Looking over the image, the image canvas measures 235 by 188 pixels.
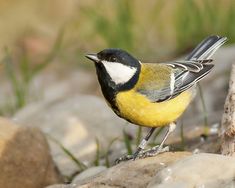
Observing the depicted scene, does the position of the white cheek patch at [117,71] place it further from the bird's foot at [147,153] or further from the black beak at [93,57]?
the bird's foot at [147,153]

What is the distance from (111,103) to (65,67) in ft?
15.5

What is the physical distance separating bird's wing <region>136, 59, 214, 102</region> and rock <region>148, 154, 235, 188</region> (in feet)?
4.13

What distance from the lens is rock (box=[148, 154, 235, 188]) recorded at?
3764 millimetres

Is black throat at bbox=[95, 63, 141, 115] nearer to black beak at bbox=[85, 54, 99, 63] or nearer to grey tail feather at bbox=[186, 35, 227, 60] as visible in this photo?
black beak at bbox=[85, 54, 99, 63]

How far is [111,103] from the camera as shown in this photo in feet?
16.3

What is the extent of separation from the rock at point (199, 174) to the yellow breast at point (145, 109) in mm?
1074

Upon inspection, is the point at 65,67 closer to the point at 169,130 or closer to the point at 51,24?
the point at 51,24

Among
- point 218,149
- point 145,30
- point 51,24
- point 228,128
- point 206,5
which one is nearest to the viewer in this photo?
point 228,128

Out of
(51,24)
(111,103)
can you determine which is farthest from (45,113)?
(51,24)

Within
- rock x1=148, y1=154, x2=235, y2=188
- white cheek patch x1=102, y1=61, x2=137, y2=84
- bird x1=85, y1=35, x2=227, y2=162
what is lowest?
rock x1=148, y1=154, x2=235, y2=188

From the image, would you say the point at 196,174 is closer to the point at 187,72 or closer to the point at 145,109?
the point at 145,109

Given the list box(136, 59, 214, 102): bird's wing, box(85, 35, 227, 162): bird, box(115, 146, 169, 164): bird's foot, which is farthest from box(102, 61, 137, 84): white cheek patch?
box(115, 146, 169, 164): bird's foot

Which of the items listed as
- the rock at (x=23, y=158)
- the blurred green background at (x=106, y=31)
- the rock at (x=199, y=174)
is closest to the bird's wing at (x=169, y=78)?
the rock at (x=23, y=158)

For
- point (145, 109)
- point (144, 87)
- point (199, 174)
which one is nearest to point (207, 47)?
point (144, 87)
